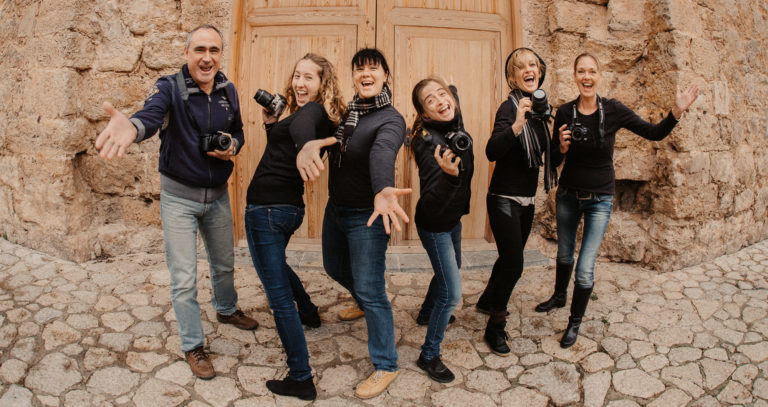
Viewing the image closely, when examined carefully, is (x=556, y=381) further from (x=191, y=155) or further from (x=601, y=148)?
(x=191, y=155)

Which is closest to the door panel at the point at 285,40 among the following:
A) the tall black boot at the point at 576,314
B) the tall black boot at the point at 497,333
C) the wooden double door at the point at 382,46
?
the wooden double door at the point at 382,46

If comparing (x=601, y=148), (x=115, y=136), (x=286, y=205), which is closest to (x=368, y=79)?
(x=286, y=205)

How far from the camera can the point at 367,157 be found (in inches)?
94.7

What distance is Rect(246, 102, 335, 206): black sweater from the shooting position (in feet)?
8.22

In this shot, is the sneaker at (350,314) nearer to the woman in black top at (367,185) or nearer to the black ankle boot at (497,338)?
the woman in black top at (367,185)

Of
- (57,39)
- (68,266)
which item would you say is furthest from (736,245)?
(57,39)

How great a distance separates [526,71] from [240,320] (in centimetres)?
247

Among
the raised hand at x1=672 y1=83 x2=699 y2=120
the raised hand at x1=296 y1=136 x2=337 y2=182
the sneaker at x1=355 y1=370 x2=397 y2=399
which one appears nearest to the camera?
the raised hand at x1=296 y1=136 x2=337 y2=182

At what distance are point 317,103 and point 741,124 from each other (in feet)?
14.6

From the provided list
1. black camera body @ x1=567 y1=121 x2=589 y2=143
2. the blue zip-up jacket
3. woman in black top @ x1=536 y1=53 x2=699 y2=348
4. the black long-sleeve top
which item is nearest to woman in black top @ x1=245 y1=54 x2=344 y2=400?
the blue zip-up jacket

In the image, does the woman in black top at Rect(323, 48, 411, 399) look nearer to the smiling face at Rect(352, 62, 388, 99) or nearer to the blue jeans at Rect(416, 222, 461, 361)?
the smiling face at Rect(352, 62, 388, 99)

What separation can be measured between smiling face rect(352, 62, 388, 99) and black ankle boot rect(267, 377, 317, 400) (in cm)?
156

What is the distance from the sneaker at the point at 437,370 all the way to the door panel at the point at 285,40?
225 centimetres

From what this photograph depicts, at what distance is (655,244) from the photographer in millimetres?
4324
